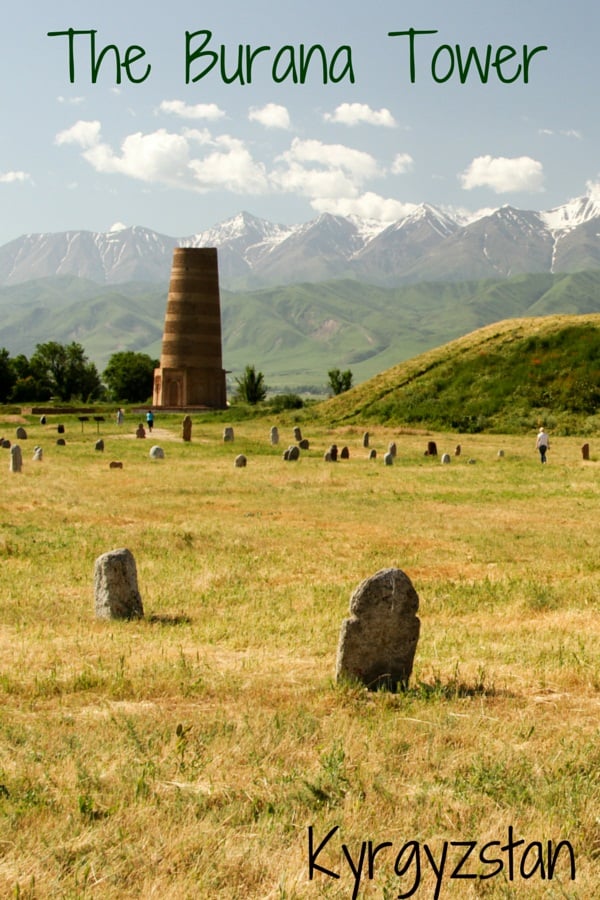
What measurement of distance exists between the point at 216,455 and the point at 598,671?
3329 centimetres

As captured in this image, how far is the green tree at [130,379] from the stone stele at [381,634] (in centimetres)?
9649

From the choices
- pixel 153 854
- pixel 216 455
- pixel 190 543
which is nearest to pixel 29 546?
Result: pixel 190 543

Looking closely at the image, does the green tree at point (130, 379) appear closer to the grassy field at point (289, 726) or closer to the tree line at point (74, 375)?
the tree line at point (74, 375)

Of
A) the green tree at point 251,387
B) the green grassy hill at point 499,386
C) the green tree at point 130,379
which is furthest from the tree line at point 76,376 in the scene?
the green grassy hill at point 499,386

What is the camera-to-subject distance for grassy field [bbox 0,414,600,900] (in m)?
5.65

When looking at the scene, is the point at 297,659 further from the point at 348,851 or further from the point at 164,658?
the point at 348,851

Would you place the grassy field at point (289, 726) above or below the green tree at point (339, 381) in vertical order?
below

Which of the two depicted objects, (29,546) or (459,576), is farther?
(29,546)

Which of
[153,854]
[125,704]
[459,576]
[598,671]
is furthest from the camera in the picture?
[459,576]

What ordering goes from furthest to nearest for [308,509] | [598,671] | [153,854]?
1. [308,509]
2. [598,671]
3. [153,854]

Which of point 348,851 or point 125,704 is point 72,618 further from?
point 348,851

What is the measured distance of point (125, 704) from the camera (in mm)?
8688

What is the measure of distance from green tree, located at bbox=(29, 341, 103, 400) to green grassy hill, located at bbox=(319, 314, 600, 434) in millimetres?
42569

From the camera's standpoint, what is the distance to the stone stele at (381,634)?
941cm
